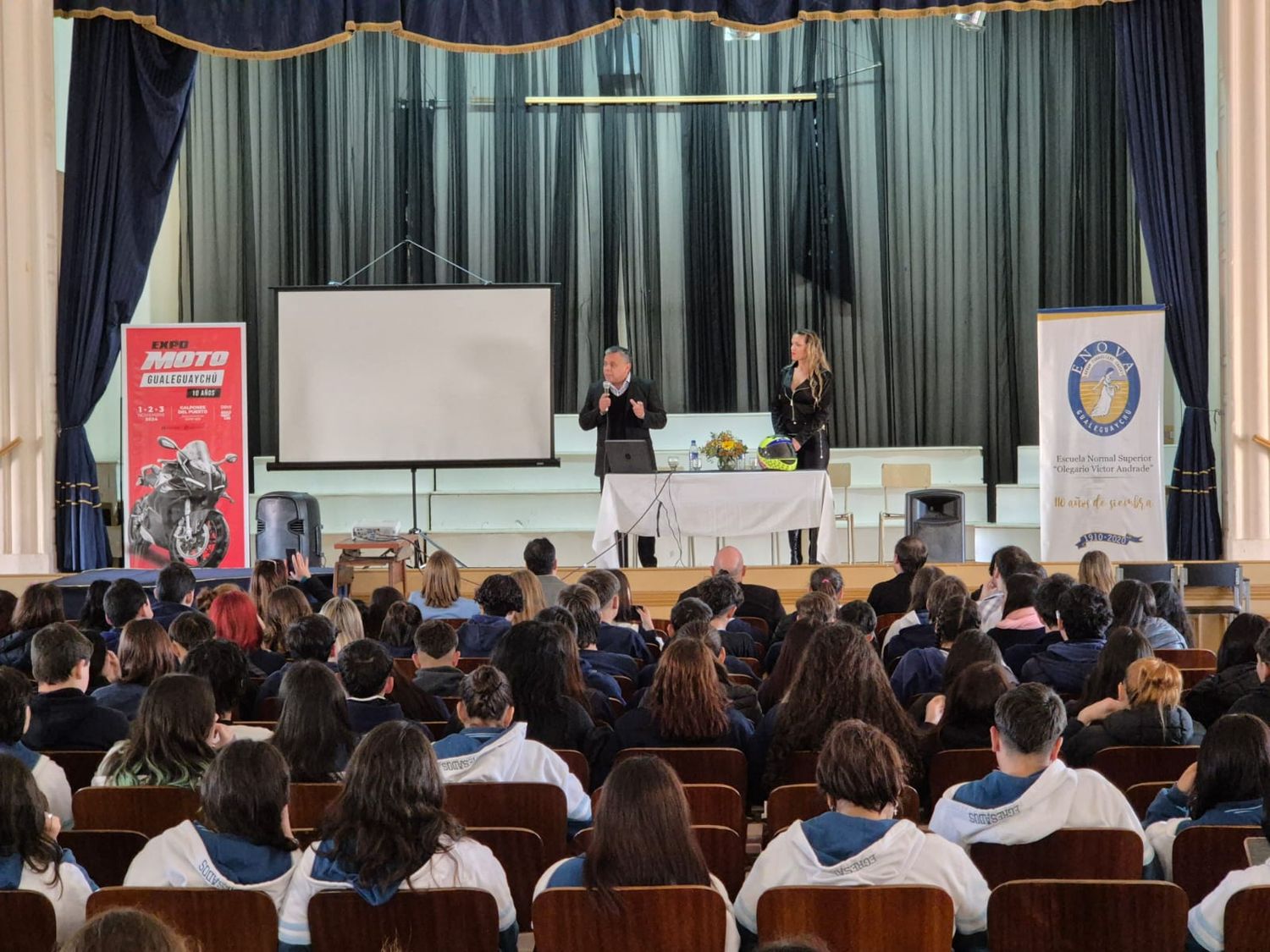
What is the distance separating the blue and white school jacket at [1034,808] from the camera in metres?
3.11

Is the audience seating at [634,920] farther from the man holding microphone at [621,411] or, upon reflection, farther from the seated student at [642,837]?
the man holding microphone at [621,411]

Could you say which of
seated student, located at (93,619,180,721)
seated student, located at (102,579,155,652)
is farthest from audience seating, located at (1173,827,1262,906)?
seated student, located at (102,579,155,652)

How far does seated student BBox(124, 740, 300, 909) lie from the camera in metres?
2.77

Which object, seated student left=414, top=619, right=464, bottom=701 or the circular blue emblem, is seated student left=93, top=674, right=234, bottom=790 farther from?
the circular blue emblem

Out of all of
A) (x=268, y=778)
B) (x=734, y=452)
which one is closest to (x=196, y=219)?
(x=734, y=452)

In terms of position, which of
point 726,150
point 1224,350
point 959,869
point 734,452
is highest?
point 726,150

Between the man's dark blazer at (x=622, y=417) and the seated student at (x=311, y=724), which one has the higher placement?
the man's dark blazer at (x=622, y=417)

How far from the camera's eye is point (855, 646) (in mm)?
4148

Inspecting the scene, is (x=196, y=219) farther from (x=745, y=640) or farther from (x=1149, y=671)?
(x=1149, y=671)

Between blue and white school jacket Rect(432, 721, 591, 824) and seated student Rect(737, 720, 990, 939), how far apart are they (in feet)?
3.04

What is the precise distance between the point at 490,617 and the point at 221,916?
324cm

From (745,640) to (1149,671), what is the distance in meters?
2.26

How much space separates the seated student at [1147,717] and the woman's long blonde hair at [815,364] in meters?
5.26

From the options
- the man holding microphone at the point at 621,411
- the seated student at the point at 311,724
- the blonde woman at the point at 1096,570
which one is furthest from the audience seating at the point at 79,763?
the man holding microphone at the point at 621,411
